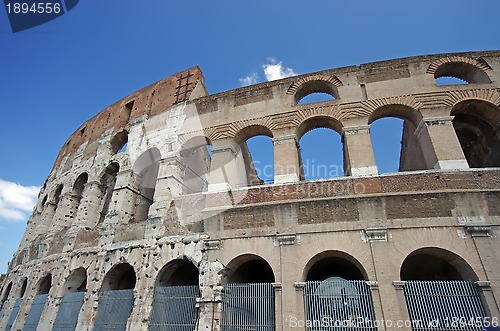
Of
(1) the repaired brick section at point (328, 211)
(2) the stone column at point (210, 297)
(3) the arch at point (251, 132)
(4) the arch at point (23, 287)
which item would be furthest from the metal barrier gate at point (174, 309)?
(4) the arch at point (23, 287)

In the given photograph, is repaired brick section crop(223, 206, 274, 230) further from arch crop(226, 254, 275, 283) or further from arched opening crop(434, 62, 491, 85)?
arched opening crop(434, 62, 491, 85)

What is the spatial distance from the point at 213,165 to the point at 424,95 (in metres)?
6.60

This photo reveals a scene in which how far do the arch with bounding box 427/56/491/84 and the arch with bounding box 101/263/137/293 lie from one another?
11465 mm

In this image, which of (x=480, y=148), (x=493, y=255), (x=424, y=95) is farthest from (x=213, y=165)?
(x=480, y=148)

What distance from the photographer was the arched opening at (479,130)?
8.70 m

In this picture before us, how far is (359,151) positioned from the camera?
8.32 metres

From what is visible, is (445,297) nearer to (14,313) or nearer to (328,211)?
(328,211)

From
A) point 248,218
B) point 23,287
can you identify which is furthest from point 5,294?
point 248,218

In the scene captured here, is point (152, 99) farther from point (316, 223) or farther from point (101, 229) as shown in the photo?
point (316, 223)

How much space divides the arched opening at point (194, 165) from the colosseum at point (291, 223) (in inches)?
3.2

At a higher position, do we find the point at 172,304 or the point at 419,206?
the point at 419,206

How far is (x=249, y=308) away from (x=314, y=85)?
7.27 metres

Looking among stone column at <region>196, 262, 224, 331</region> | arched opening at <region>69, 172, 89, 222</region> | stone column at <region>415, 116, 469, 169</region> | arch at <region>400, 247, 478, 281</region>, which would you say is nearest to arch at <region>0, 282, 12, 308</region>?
arched opening at <region>69, 172, 89, 222</region>

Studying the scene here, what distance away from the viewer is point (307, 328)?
21.6 feet
